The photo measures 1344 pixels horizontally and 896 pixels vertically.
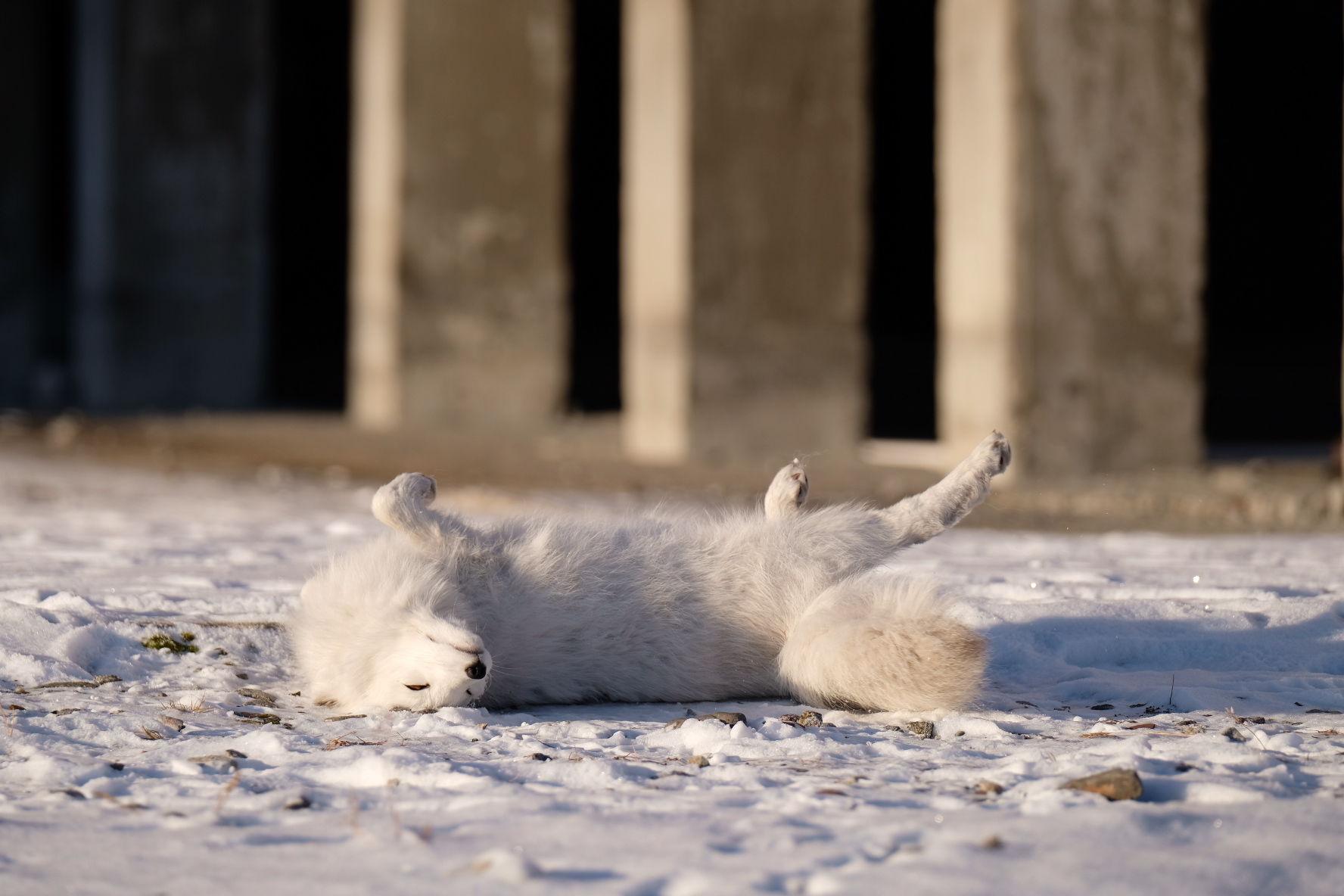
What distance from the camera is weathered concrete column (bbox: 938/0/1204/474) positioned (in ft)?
26.6

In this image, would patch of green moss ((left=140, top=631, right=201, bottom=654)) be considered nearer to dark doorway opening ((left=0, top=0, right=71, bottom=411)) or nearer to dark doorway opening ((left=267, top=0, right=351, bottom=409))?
dark doorway opening ((left=0, top=0, right=71, bottom=411))

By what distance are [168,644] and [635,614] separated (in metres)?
1.19

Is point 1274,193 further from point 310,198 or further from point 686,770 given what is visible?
point 686,770

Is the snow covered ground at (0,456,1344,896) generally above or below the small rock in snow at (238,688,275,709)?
above

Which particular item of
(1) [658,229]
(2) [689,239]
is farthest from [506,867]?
(1) [658,229]

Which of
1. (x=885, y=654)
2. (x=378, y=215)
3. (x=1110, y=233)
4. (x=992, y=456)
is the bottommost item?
(x=885, y=654)

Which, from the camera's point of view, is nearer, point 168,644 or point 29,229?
point 168,644

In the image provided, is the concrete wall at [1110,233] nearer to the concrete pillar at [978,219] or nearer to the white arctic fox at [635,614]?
the concrete pillar at [978,219]

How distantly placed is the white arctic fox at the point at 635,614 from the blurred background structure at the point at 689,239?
13.1 ft

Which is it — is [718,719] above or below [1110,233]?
below

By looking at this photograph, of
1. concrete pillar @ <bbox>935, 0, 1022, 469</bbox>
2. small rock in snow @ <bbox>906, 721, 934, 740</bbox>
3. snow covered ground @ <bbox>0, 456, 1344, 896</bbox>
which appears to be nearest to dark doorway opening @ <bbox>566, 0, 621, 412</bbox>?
concrete pillar @ <bbox>935, 0, 1022, 469</bbox>

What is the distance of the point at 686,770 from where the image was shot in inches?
102

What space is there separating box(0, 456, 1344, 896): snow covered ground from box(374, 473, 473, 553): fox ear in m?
0.41

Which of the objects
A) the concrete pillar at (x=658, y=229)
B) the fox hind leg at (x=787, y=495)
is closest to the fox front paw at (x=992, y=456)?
the fox hind leg at (x=787, y=495)
